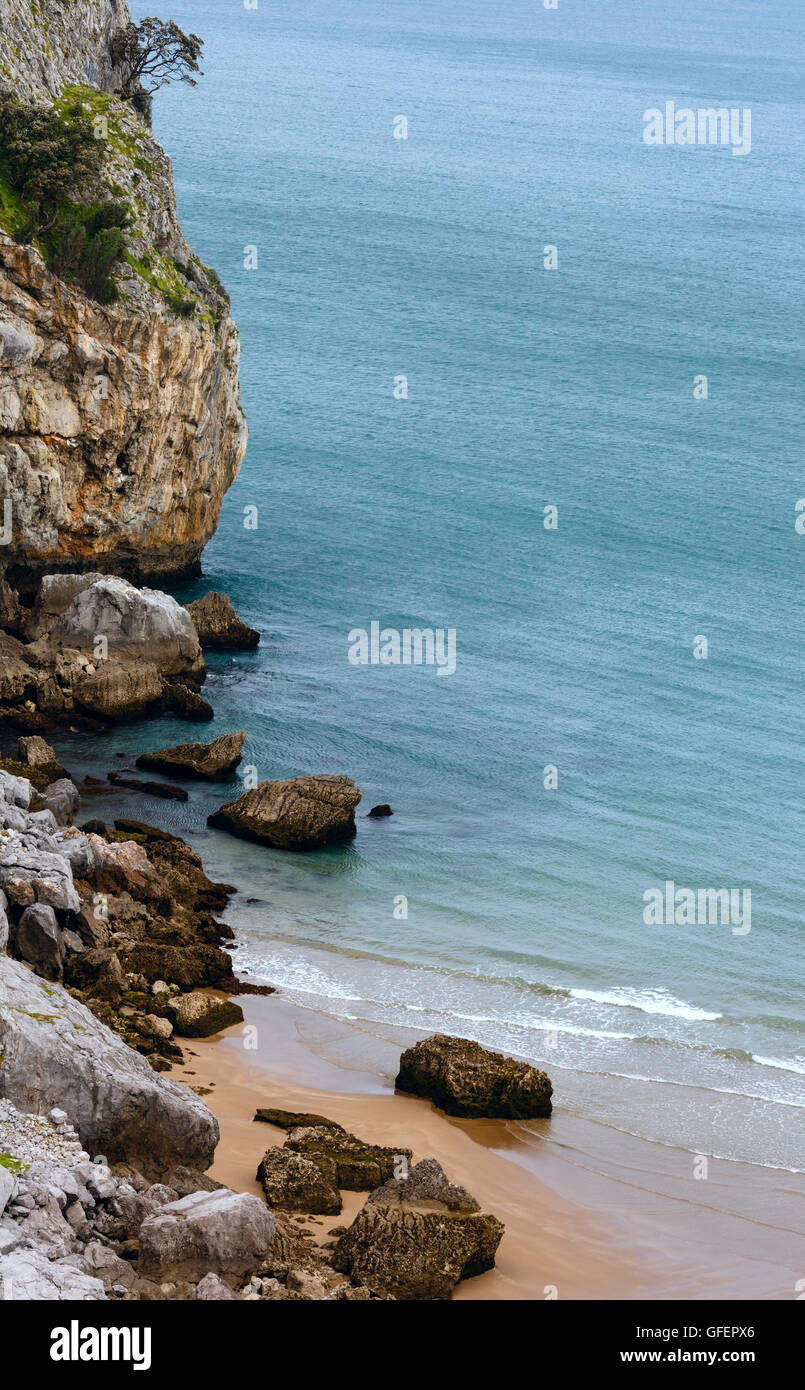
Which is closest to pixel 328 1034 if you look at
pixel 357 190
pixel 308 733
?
pixel 308 733

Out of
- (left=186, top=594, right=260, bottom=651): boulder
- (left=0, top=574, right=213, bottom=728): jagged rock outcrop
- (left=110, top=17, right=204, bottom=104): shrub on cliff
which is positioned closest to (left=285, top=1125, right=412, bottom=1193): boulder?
(left=0, top=574, right=213, bottom=728): jagged rock outcrop

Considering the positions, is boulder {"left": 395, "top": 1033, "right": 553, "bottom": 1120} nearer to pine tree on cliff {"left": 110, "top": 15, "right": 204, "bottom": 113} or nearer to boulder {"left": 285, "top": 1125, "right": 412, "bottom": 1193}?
boulder {"left": 285, "top": 1125, "right": 412, "bottom": 1193}

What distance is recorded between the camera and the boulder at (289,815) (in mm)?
40062

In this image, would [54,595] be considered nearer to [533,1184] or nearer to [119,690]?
[119,690]

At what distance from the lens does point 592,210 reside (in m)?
133

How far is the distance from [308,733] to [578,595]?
21376mm

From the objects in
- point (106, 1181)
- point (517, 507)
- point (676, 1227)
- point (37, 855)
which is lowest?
point (676, 1227)

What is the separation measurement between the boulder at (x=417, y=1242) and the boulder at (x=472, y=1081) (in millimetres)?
4988

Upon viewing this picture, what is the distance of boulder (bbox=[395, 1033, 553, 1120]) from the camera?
88.3 ft

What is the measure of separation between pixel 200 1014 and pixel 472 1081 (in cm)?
541

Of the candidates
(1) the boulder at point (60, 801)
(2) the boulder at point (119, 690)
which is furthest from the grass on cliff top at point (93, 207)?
(1) the boulder at point (60, 801)

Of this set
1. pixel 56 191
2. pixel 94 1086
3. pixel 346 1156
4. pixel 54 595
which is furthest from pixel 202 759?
pixel 94 1086

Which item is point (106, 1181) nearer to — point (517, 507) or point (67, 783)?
point (67, 783)

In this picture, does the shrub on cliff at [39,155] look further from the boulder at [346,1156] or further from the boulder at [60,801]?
the boulder at [346,1156]
